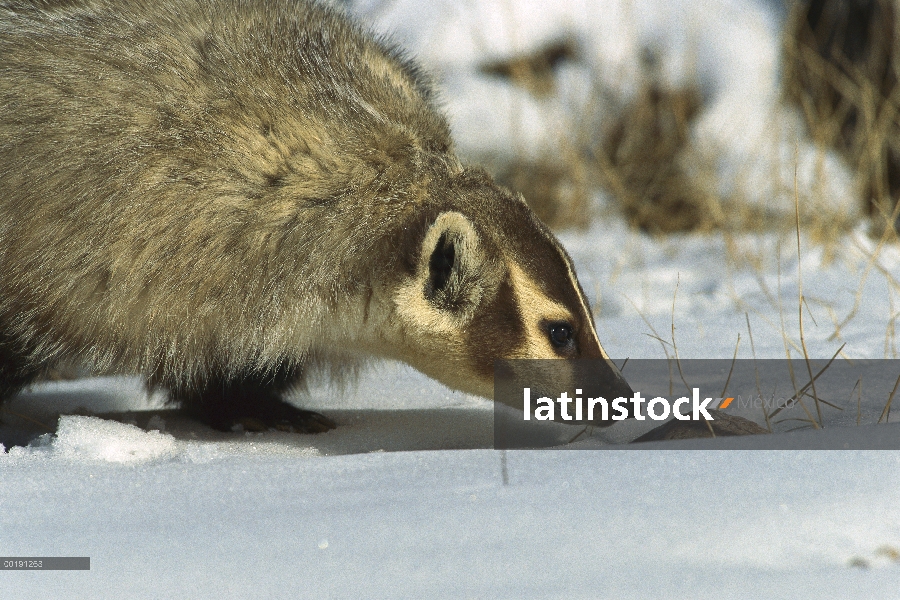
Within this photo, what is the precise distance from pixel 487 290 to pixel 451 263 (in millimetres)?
122

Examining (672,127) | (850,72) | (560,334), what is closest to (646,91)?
(672,127)

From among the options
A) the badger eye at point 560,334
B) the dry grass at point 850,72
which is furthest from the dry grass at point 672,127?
the badger eye at point 560,334

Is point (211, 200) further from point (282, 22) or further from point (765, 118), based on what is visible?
point (765, 118)

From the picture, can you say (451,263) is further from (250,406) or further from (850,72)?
(850,72)

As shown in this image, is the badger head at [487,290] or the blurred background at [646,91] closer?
the badger head at [487,290]

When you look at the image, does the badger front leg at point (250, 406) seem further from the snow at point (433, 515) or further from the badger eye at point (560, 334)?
the badger eye at point (560, 334)

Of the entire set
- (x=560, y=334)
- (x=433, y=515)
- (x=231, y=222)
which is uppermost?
(x=231, y=222)

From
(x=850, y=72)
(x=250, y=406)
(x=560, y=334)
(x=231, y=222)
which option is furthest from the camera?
(x=850, y=72)

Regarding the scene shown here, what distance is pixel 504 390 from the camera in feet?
8.50

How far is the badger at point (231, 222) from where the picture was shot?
238 cm

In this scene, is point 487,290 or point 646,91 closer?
point 487,290

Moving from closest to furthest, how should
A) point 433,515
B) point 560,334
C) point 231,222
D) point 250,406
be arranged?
1. point 433,515
2. point 231,222
3. point 560,334
4. point 250,406

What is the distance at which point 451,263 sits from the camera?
2.48 metres

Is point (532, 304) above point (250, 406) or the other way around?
above
